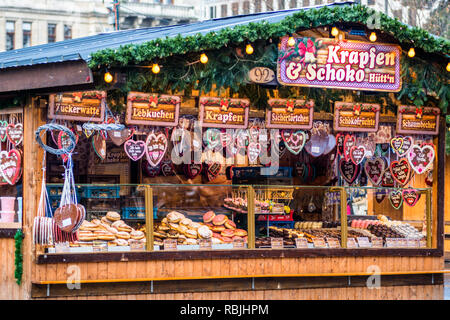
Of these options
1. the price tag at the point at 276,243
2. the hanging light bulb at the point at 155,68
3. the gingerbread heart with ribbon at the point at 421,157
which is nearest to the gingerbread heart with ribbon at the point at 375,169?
the gingerbread heart with ribbon at the point at 421,157

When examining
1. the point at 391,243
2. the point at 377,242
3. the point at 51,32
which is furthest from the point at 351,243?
the point at 51,32

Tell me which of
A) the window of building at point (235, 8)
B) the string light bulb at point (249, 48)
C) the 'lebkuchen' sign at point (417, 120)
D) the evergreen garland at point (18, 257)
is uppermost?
the window of building at point (235, 8)

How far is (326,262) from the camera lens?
11914 millimetres

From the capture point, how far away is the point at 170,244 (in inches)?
442

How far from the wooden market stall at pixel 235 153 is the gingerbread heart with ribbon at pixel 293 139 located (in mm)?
17

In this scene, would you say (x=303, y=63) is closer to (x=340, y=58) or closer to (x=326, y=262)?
(x=340, y=58)

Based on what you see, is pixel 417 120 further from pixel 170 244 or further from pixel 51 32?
pixel 51 32

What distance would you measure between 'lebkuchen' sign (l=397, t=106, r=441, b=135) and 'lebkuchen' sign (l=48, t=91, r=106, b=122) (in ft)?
14.7

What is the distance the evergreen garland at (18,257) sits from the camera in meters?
10.8

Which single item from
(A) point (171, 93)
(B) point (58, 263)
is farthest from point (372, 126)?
(B) point (58, 263)

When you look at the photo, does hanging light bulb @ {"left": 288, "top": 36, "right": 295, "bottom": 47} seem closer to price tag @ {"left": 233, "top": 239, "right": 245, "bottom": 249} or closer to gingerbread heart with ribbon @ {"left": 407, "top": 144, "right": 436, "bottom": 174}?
price tag @ {"left": 233, "top": 239, "right": 245, "bottom": 249}

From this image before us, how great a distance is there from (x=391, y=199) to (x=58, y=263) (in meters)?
5.23

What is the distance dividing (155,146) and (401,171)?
4072 millimetres

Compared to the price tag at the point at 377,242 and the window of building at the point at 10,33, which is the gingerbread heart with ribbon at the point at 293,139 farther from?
the window of building at the point at 10,33
